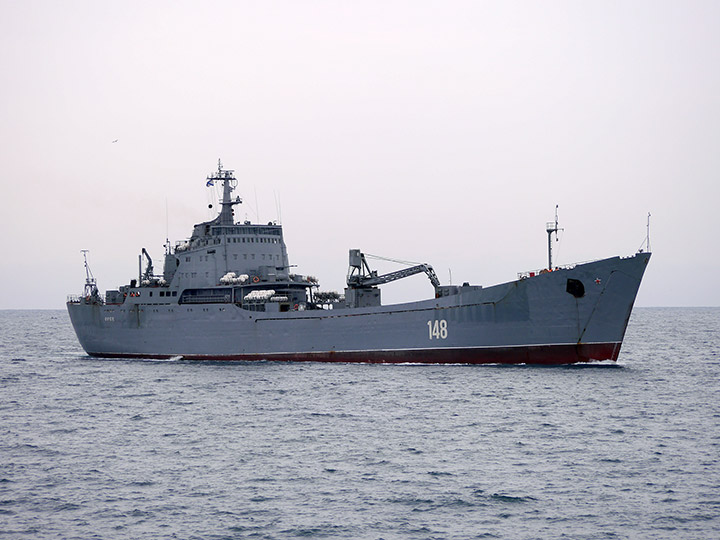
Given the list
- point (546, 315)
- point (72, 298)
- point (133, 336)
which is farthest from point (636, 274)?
point (72, 298)

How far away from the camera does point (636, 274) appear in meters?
36.4

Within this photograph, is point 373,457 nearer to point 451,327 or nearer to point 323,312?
point 451,327

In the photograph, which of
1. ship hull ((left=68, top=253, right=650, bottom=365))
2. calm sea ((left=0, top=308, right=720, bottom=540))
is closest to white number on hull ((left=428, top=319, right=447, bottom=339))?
ship hull ((left=68, top=253, right=650, bottom=365))

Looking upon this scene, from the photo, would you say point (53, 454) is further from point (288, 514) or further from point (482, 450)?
point (482, 450)

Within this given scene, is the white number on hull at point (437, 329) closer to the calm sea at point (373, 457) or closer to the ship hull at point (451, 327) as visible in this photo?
the ship hull at point (451, 327)

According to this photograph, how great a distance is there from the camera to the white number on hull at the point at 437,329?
39.8 meters

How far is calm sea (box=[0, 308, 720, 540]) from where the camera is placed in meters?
16.9

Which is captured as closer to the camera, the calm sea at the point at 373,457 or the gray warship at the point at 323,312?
the calm sea at the point at 373,457

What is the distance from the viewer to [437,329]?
40000 millimetres

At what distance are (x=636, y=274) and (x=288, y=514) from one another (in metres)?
25.2

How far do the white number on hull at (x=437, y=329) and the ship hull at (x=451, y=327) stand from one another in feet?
Answer: 0.18

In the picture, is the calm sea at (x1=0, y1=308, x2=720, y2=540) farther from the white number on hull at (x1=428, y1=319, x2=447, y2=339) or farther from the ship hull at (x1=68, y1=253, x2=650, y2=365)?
the white number on hull at (x1=428, y1=319, x2=447, y2=339)

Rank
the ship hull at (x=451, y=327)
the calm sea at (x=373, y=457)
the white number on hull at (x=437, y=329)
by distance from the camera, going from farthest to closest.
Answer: the white number on hull at (x=437, y=329) → the ship hull at (x=451, y=327) → the calm sea at (x=373, y=457)

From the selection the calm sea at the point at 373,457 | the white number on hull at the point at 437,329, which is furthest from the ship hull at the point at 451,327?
the calm sea at the point at 373,457
